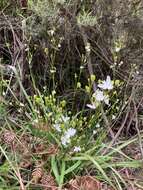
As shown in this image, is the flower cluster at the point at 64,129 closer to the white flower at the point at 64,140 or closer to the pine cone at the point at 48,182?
the white flower at the point at 64,140

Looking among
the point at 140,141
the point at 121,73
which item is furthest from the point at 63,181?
the point at 121,73

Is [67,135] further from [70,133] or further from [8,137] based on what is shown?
[8,137]

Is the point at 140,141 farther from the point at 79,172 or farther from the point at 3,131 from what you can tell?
the point at 3,131

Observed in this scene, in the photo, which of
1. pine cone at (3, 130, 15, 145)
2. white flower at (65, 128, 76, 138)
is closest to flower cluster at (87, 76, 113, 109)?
white flower at (65, 128, 76, 138)

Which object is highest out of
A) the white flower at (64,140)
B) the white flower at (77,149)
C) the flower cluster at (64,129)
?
the flower cluster at (64,129)

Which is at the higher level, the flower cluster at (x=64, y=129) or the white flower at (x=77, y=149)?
the flower cluster at (x=64, y=129)

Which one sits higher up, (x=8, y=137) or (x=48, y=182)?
(x=8, y=137)

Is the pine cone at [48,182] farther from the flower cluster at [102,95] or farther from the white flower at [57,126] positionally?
the flower cluster at [102,95]

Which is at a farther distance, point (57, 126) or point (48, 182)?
point (57, 126)

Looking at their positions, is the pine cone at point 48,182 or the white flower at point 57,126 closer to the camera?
the pine cone at point 48,182

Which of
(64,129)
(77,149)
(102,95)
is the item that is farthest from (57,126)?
(102,95)

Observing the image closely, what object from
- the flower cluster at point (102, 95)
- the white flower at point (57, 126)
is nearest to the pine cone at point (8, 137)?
the white flower at point (57, 126)
